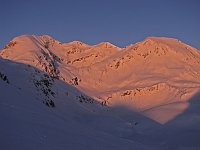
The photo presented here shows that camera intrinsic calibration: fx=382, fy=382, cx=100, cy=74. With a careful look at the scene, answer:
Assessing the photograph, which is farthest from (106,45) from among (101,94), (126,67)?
(101,94)

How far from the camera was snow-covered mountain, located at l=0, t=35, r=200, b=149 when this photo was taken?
58.1ft

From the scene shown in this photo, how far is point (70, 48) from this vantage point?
9875 centimetres

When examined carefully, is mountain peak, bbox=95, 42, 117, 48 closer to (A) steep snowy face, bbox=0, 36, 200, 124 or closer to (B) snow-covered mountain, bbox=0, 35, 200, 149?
(A) steep snowy face, bbox=0, 36, 200, 124

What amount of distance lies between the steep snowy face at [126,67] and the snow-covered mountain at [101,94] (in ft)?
0.54

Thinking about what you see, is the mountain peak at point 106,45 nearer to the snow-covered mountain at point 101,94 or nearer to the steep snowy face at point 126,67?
the steep snowy face at point 126,67

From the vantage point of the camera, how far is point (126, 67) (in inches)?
3182

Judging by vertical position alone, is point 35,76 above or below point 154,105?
below

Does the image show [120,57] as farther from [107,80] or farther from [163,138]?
[163,138]

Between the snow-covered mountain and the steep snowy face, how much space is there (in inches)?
6.5

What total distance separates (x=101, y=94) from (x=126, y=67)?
14.9 metres

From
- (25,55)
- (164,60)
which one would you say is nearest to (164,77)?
(164,60)

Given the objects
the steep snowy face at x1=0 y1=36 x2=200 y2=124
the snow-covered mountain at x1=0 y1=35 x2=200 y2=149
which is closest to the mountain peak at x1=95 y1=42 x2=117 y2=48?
the steep snowy face at x1=0 y1=36 x2=200 y2=124

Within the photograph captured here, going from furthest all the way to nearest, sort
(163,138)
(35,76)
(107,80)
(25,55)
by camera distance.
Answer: (107,80)
(25,55)
(35,76)
(163,138)

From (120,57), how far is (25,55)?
22.7m
